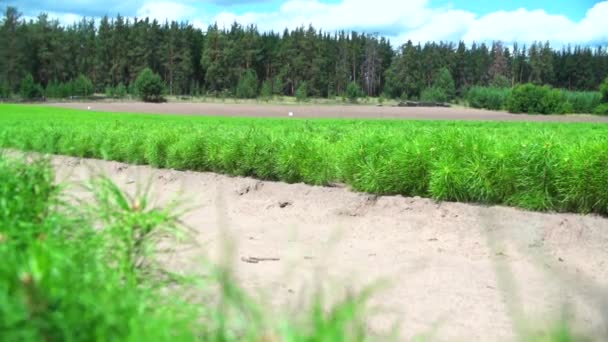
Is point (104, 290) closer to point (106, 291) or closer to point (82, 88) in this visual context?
point (106, 291)

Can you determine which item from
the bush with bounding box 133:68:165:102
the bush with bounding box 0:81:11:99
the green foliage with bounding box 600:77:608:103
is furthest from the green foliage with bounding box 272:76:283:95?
the green foliage with bounding box 600:77:608:103

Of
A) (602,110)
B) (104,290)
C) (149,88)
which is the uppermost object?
(149,88)

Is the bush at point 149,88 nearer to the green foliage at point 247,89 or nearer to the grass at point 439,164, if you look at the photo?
the green foliage at point 247,89

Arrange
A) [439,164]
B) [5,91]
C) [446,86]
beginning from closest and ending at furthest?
[439,164]
[5,91]
[446,86]

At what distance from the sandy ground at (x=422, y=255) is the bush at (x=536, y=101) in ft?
225

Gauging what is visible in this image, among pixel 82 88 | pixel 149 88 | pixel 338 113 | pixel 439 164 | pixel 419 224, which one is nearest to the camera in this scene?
pixel 419 224

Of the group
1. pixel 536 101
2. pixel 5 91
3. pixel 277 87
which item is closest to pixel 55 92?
pixel 5 91

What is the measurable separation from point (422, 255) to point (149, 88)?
8063 centimetres

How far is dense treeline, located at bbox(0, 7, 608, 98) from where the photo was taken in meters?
109

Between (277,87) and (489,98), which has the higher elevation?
(277,87)

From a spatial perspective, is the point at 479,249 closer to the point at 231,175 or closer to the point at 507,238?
the point at 507,238

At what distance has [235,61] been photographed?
112 m

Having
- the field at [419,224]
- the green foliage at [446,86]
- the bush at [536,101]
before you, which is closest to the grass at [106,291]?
the field at [419,224]

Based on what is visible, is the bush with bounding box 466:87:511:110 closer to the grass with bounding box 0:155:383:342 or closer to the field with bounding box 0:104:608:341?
the field with bounding box 0:104:608:341
